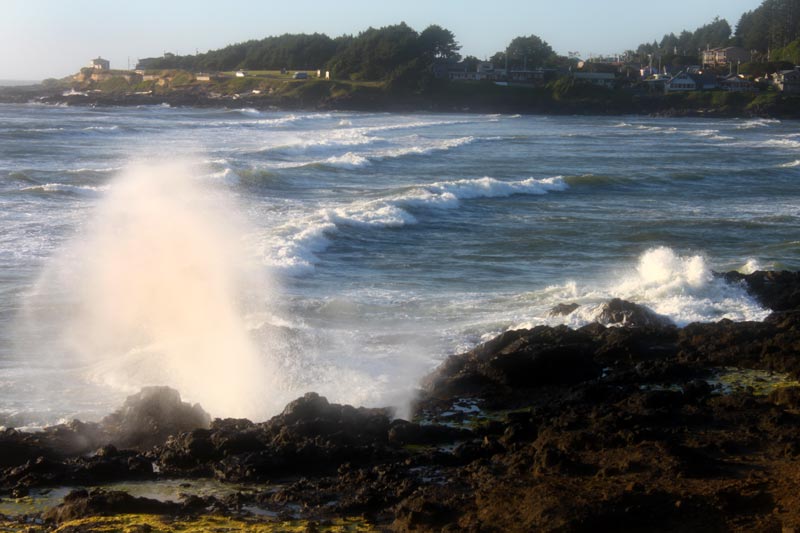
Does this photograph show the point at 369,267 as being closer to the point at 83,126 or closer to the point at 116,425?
the point at 116,425

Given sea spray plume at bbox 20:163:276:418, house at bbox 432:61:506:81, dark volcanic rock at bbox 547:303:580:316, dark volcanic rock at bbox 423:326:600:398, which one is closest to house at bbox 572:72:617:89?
house at bbox 432:61:506:81

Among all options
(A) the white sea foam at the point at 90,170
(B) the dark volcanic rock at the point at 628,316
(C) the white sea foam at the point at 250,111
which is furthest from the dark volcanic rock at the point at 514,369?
(C) the white sea foam at the point at 250,111

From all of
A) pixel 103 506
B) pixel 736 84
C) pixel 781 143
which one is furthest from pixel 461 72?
pixel 103 506

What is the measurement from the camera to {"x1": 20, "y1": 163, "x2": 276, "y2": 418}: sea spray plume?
42.5ft

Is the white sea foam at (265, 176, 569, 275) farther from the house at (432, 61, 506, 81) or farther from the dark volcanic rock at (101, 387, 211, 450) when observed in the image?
the house at (432, 61, 506, 81)

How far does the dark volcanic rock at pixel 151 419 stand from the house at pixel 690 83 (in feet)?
346

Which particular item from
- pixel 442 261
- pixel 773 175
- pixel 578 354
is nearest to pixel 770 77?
pixel 773 175

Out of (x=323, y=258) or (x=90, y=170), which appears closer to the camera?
(x=323, y=258)

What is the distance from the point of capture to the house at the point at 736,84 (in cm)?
10681

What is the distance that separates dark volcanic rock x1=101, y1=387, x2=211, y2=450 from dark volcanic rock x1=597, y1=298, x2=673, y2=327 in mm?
6966

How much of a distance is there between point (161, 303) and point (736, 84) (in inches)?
4076

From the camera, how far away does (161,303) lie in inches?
673

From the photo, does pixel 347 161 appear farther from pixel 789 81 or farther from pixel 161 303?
pixel 789 81

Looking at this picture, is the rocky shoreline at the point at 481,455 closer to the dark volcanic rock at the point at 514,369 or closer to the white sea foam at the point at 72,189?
the dark volcanic rock at the point at 514,369
